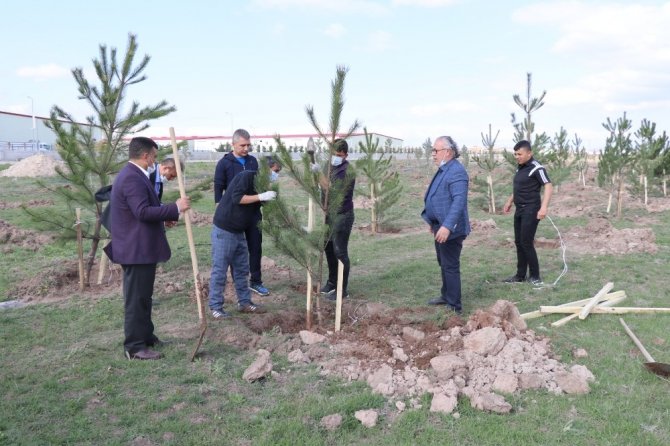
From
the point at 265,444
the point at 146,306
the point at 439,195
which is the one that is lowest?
the point at 265,444

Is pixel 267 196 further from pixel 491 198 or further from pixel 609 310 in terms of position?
pixel 491 198

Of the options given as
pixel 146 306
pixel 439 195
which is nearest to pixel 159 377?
pixel 146 306

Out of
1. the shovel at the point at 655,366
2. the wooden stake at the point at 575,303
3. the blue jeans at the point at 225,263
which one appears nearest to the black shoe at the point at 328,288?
the blue jeans at the point at 225,263

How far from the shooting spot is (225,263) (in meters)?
5.23

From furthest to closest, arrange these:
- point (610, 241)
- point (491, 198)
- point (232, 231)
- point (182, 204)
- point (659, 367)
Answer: point (491, 198) → point (610, 241) → point (232, 231) → point (182, 204) → point (659, 367)

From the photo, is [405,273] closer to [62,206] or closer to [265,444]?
[265,444]

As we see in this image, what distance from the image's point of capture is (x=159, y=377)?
3.94 m

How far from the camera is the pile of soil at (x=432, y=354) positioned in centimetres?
359

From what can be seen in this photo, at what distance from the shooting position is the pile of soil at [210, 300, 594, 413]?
141 inches

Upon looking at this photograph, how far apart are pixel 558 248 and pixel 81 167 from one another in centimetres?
771

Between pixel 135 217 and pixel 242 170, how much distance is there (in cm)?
176

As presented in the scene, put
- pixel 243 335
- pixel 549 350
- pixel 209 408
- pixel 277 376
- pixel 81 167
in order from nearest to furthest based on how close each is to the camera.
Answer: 1. pixel 209 408
2. pixel 277 376
3. pixel 549 350
4. pixel 243 335
5. pixel 81 167

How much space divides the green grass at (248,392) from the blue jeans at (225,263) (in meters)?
0.40

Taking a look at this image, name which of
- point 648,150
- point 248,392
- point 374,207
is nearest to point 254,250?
point 248,392
